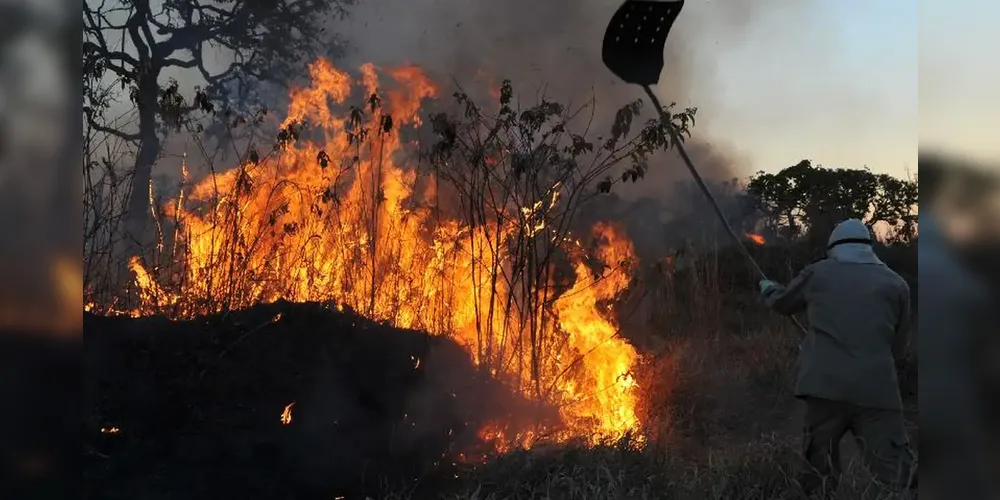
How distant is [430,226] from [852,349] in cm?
274

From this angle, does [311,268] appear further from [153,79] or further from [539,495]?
[539,495]

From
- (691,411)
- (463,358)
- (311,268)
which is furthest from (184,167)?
(691,411)

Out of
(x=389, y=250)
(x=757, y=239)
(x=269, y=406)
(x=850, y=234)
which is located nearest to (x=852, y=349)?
(x=850, y=234)

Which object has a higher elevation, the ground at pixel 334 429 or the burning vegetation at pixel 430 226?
the burning vegetation at pixel 430 226

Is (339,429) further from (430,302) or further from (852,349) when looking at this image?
(852,349)

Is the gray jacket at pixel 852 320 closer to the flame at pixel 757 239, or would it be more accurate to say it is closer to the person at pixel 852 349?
the person at pixel 852 349

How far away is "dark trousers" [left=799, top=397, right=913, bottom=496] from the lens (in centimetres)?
324

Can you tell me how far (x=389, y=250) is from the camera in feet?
15.0

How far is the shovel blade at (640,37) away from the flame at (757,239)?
1.89 m

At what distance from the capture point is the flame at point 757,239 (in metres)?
4.84

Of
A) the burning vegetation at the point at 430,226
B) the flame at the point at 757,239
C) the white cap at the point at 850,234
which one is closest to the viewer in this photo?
the white cap at the point at 850,234

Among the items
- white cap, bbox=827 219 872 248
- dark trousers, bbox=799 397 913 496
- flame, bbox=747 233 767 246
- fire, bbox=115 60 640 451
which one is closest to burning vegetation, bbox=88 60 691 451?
fire, bbox=115 60 640 451

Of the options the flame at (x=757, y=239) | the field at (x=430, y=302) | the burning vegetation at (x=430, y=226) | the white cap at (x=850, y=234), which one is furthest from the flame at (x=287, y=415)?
the flame at (x=757, y=239)
